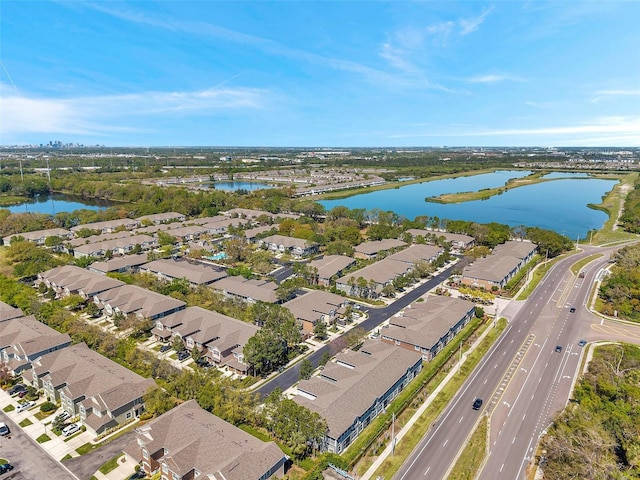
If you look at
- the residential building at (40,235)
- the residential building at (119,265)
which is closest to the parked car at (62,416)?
the residential building at (119,265)

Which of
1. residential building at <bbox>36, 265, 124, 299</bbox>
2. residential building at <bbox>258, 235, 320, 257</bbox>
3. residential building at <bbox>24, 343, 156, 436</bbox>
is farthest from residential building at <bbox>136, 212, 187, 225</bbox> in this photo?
residential building at <bbox>24, 343, 156, 436</bbox>

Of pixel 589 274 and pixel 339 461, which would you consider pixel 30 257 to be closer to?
pixel 339 461

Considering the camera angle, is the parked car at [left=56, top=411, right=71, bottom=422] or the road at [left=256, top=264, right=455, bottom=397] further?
the road at [left=256, top=264, right=455, bottom=397]

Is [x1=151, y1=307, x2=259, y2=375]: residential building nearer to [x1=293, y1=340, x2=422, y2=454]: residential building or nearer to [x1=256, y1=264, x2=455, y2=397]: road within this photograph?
[x1=256, y1=264, x2=455, y2=397]: road

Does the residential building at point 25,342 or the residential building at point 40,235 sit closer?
the residential building at point 25,342

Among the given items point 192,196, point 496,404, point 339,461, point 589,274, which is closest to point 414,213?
point 589,274

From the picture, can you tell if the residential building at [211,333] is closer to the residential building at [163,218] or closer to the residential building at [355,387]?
the residential building at [355,387]

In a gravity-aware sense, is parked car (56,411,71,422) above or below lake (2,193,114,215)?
below
